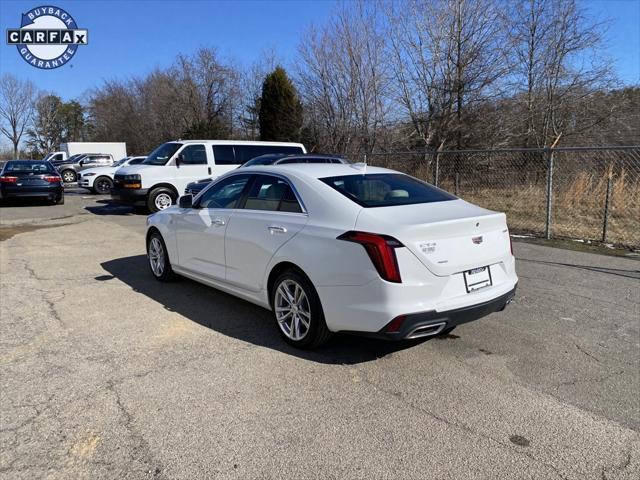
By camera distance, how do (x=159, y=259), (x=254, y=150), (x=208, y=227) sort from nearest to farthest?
(x=208, y=227), (x=159, y=259), (x=254, y=150)

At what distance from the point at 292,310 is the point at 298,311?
3.0 inches

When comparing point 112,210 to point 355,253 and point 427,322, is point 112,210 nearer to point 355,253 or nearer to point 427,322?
point 355,253

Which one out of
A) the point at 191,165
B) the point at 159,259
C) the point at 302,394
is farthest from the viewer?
the point at 191,165

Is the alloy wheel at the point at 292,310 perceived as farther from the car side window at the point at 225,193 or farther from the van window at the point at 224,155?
the van window at the point at 224,155

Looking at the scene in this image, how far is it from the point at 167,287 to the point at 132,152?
50.1m

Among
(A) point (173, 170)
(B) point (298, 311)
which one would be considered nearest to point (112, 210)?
(A) point (173, 170)

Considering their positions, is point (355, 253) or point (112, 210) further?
point (112, 210)

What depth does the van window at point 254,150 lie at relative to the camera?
14.8 metres

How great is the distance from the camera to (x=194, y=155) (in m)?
14.3

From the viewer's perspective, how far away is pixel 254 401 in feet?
11.0

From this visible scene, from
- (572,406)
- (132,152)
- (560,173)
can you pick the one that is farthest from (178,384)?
(132,152)

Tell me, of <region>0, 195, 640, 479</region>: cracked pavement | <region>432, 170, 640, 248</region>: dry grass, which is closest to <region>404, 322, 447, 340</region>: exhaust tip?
<region>0, 195, 640, 479</region>: cracked pavement

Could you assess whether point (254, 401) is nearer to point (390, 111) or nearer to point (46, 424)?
point (46, 424)

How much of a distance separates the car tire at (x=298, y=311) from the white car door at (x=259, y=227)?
287mm
